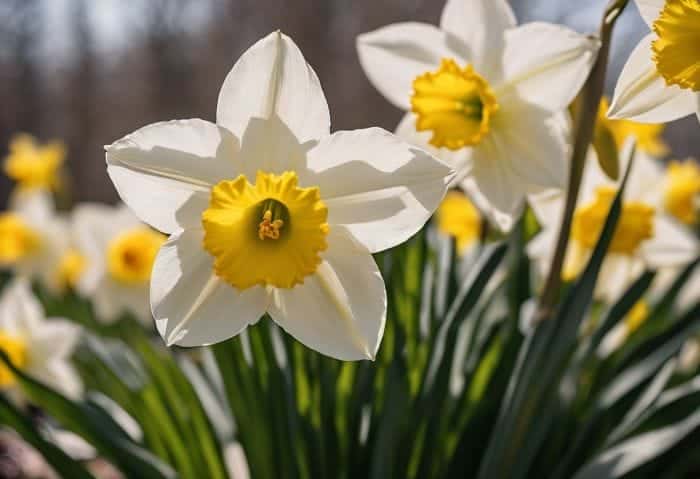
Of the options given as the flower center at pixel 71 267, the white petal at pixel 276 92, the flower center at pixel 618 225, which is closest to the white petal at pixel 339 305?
the white petal at pixel 276 92

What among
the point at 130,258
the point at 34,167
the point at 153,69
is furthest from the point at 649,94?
the point at 153,69

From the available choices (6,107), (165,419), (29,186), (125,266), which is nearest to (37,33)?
(6,107)

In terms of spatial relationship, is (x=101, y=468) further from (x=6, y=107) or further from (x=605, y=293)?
(x=6, y=107)

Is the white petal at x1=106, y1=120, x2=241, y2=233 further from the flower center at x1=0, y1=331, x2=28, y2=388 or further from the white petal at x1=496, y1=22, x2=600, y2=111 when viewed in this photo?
the flower center at x1=0, y1=331, x2=28, y2=388

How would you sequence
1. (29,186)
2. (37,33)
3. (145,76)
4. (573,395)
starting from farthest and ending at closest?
(145,76) < (37,33) < (29,186) < (573,395)

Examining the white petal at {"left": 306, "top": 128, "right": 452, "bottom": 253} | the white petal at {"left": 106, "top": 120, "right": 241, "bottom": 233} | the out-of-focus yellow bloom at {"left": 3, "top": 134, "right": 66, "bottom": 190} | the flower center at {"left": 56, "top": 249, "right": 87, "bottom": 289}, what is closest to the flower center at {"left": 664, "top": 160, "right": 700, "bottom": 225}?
the white petal at {"left": 306, "top": 128, "right": 452, "bottom": 253}

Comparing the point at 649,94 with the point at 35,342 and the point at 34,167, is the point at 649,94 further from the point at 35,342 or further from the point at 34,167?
the point at 34,167
